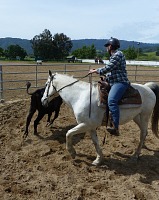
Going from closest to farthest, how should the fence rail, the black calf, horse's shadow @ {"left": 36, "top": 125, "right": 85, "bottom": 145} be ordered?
horse's shadow @ {"left": 36, "top": 125, "right": 85, "bottom": 145}, the black calf, the fence rail

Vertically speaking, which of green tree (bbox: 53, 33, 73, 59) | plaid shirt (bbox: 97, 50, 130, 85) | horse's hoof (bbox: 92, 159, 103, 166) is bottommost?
horse's hoof (bbox: 92, 159, 103, 166)

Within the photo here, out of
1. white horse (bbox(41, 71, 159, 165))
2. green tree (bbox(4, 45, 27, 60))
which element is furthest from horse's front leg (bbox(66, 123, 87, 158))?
green tree (bbox(4, 45, 27, 60))

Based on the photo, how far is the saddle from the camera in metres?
5.05

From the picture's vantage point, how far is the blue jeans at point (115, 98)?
4867 millimetres

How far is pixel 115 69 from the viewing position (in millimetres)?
4918

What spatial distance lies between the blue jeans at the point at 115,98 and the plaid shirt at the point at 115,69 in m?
0.12

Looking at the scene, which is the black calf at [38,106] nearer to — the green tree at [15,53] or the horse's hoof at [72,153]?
the horse's hoof at [72,153]

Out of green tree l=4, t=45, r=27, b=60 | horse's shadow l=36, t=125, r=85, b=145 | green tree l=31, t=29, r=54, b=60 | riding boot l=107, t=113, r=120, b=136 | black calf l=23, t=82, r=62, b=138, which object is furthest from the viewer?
green tree l=31, t=29, r=54, b=60

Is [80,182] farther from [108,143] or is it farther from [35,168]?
[108,143]

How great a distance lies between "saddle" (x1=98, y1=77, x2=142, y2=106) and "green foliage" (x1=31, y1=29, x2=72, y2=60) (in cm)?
8056

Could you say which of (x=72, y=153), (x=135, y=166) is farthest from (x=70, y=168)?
(x=135, y=166)

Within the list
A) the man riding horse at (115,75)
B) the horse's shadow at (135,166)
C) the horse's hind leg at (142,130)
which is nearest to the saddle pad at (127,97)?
the man riding horse at (115,75)

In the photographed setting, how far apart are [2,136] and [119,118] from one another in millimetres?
2852

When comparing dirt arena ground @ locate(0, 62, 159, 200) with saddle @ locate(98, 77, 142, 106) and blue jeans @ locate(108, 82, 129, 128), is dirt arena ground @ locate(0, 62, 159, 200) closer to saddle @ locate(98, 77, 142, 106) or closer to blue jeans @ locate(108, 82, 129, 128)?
blue jeans @ locate(108, 82, 129, 128)
